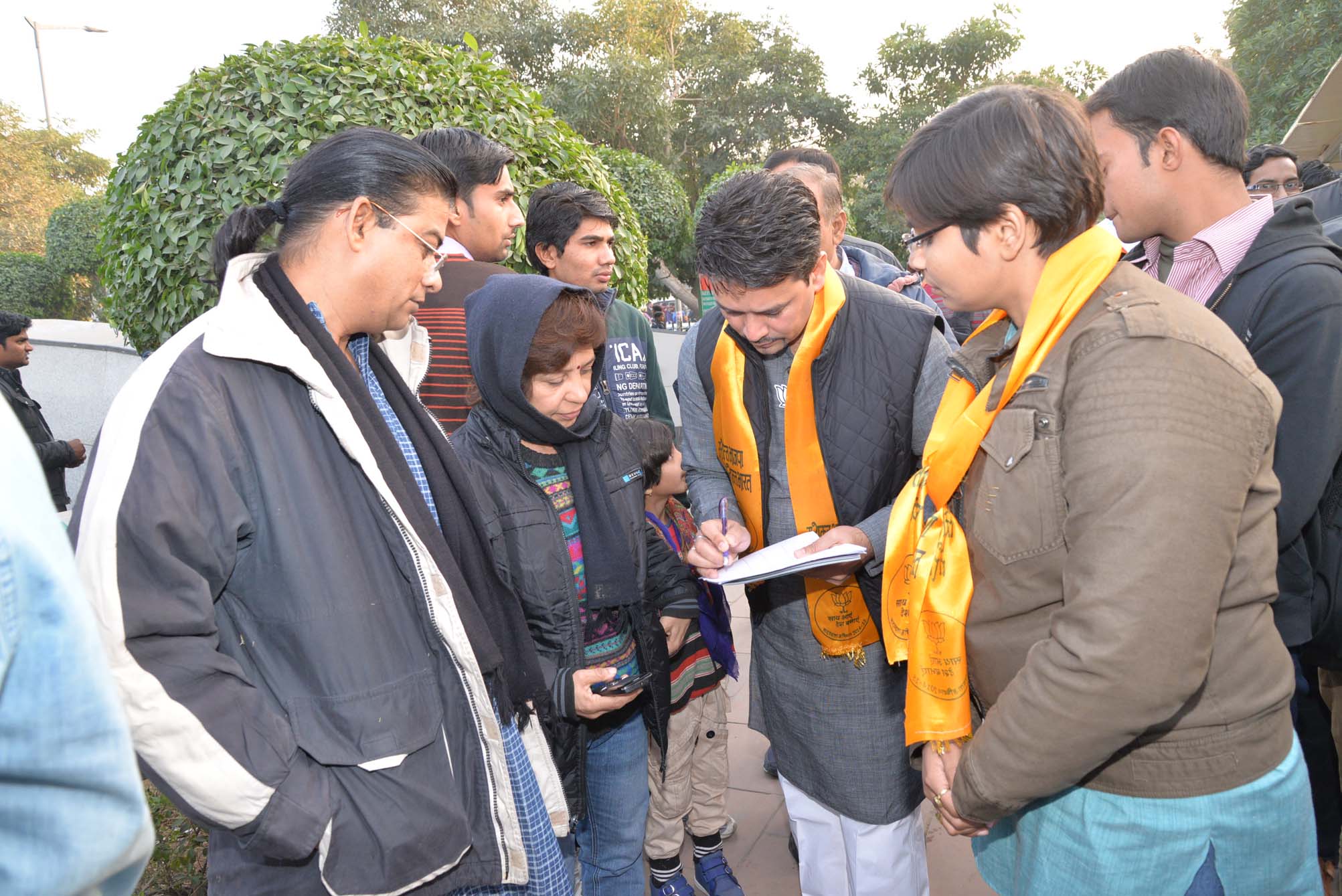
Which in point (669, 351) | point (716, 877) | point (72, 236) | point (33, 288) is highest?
point (72, 236)

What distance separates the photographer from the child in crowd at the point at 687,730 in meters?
2.73

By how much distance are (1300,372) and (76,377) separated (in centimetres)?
1310

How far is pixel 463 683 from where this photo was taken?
1.69 metres

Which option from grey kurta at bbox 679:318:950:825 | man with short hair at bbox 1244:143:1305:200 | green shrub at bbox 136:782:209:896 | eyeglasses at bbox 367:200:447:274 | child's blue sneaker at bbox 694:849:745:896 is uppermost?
eyeglasses at bbox 367:200:447:274

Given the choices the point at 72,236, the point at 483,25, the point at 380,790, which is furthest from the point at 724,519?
the point at 483,25

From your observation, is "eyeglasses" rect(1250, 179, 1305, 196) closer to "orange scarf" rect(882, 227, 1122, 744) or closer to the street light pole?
"orange scarf" rect(882, 227, 1122, 744)

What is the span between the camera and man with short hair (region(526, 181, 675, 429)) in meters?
3.48

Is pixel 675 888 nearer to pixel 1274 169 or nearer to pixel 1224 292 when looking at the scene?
pixel 1224 292

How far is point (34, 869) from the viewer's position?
739 mm

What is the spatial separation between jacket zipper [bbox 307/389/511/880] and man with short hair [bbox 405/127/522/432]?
0.66 metres

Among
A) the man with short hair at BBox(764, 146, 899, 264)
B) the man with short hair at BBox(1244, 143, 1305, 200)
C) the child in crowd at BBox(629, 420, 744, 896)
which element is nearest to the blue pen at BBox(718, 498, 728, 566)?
the child in crowd at BBox(629, 420, 744, 896)

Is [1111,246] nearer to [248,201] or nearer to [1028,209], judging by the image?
[1028,209]

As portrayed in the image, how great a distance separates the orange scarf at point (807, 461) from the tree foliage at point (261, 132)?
6.32ft

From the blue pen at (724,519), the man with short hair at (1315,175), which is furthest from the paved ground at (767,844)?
the man with short hair at (1315,175)
